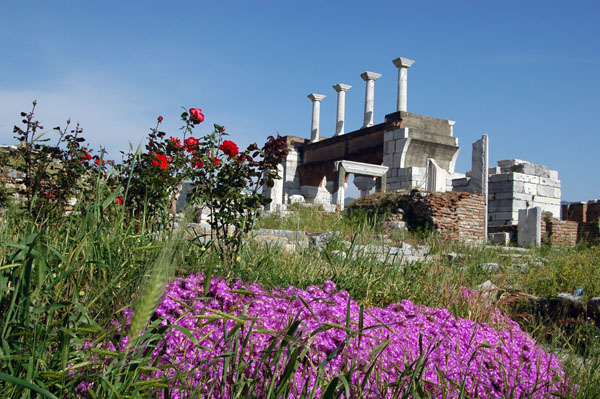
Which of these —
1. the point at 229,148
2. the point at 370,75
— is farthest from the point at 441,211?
the point at 370,75

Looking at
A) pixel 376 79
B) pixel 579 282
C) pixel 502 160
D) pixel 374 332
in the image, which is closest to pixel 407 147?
pixel 502 160

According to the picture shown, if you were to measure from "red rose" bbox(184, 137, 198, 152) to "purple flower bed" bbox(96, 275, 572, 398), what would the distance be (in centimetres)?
197

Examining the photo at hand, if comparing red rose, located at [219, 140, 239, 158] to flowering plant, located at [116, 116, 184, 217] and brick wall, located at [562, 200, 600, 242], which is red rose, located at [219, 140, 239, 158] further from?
brick wall, located at [562, 200, 600, 242]

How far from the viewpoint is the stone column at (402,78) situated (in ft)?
73.5

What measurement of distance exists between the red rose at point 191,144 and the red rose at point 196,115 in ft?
1.00

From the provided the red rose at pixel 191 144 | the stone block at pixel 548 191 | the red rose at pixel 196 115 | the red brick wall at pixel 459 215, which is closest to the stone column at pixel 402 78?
the stone block at pixel 548 191

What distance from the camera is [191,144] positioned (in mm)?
4492

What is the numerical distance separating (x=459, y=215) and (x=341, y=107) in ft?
51.7

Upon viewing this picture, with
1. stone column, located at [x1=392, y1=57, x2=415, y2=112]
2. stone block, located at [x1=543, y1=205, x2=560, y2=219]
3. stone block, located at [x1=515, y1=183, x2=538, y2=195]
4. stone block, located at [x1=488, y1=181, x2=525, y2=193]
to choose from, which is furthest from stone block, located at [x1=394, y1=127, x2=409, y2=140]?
stone block, located at [x1=543, y1=205, x2=560, y2=219]

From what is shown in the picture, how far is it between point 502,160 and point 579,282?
15.9 m

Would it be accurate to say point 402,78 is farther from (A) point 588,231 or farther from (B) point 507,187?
(A) point 588,231

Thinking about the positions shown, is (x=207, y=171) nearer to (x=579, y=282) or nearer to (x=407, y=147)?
(x=579, y=282)

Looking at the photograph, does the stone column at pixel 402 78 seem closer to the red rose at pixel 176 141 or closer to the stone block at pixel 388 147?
the stone block at pixel 388 147

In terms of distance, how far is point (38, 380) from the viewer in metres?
1.64
